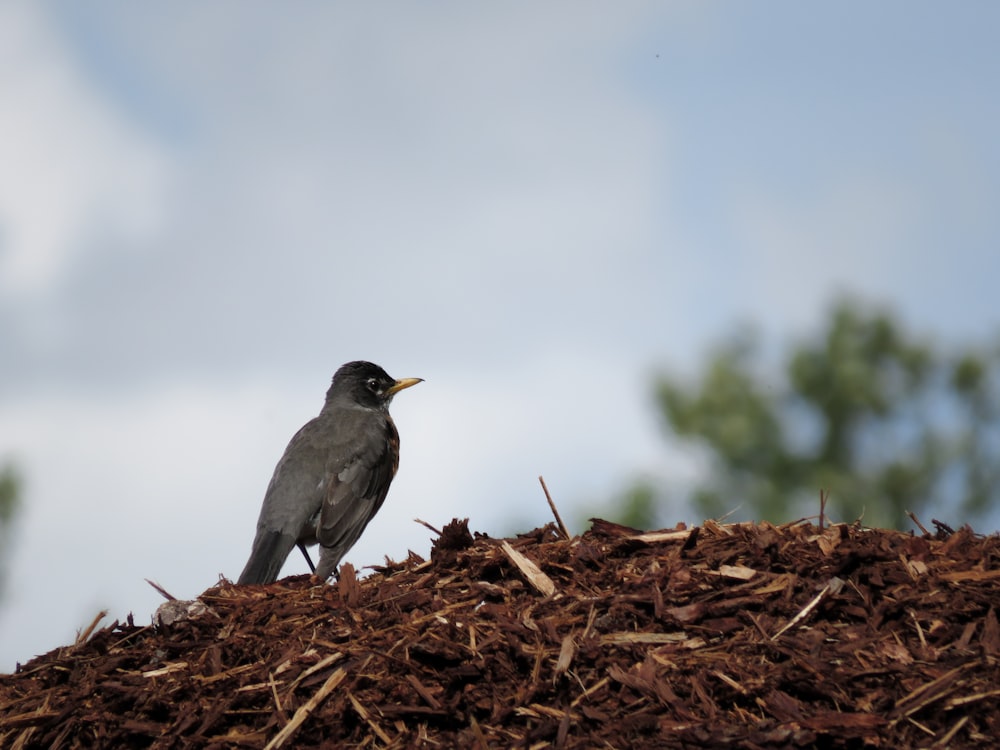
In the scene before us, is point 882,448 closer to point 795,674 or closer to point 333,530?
point 333,530

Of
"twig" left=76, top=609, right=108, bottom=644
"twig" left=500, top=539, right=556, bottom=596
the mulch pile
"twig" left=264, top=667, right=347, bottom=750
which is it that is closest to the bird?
"twig" left=76, top=609, right=108, bottom=644

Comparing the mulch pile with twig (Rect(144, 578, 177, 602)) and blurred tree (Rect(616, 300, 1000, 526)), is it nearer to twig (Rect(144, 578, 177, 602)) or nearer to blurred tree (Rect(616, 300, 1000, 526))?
twig (Rect(144, 578, 177, 602))

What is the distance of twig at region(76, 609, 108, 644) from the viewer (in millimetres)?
6449

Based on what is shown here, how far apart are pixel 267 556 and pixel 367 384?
276 cm

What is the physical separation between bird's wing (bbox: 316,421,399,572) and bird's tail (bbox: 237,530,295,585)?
410 millimetres

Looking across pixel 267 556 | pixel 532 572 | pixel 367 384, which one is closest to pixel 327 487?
pixel 267 556

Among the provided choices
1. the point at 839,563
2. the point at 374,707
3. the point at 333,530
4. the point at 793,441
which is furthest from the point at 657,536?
the point at 793,441

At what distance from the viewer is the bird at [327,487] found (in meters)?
9.19

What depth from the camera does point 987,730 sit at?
459 cm

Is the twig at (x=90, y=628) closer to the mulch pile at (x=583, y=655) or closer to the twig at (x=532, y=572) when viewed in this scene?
the mulch pile at (x=583, y=655)

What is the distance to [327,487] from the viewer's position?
9680 millimetres

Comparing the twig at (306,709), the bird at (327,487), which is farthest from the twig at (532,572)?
the bird at (327,487)

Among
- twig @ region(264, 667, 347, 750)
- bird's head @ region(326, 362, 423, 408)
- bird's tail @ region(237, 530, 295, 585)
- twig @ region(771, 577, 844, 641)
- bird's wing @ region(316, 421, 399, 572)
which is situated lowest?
twig @ region(264, 667, 347, 750)

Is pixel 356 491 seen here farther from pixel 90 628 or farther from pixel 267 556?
pixel 90 628
